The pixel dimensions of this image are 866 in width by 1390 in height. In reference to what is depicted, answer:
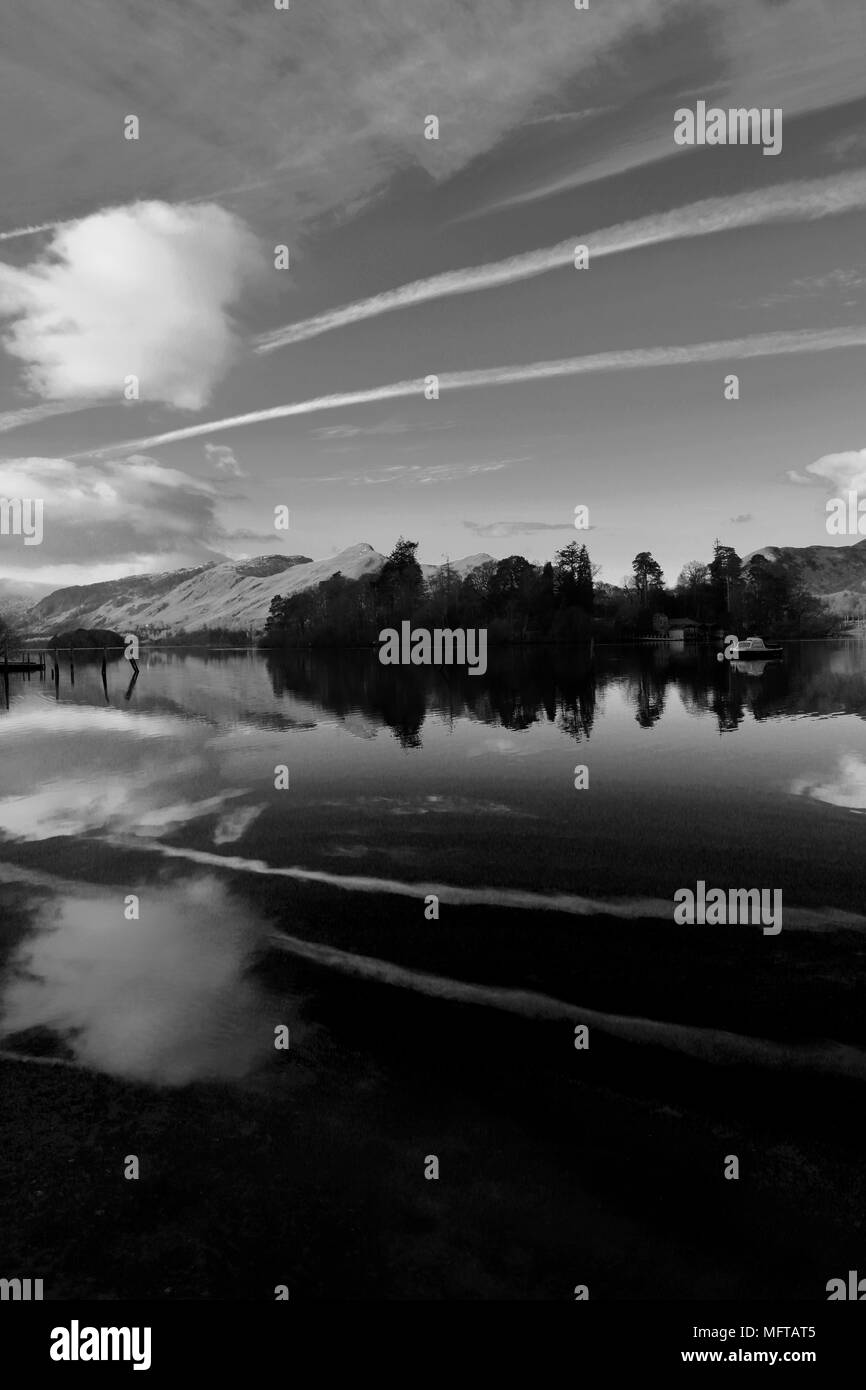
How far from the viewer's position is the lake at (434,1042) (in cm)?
920

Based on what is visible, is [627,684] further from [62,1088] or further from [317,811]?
[62,1088]

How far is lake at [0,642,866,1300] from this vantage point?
30.2 feet

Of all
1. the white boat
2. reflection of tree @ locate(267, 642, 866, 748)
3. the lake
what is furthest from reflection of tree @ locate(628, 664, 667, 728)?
the white boat

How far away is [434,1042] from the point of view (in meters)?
13.4

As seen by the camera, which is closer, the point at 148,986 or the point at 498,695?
the point at 148,986

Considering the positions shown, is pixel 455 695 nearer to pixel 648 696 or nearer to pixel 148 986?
pixel 648 696

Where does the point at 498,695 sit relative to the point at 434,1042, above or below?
above

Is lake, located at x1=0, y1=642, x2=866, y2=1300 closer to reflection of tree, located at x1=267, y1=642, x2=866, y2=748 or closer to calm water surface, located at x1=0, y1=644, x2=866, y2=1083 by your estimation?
calm water surface, located at x1=0, y1=644, x2=866, y2=1083

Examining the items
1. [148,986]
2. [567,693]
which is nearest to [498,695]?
[567,693]

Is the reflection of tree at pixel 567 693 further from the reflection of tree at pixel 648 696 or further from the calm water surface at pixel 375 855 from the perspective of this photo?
the calm water surface at pixel 375 855

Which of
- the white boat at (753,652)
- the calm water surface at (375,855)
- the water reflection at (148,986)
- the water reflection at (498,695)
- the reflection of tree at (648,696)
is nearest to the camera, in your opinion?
the water reflection at (148,986)

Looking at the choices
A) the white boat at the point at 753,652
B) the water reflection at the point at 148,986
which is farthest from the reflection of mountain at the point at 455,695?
the white boat at the point at 753,652
